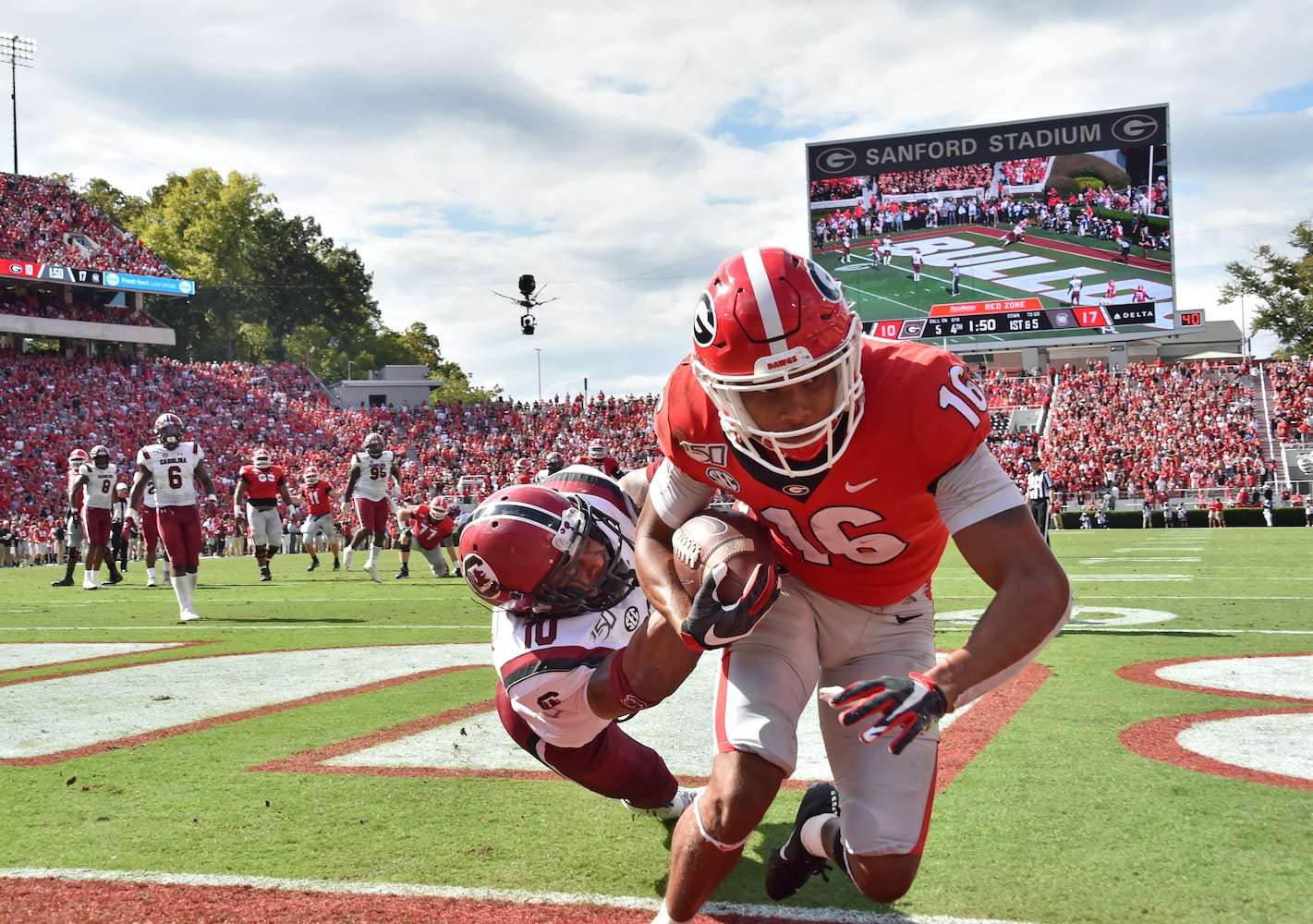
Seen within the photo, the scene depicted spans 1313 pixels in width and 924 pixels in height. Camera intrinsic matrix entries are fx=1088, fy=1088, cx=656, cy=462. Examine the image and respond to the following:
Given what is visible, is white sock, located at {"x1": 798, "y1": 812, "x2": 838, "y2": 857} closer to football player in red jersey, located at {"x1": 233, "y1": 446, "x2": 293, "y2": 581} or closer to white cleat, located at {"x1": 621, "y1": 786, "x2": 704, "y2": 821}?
white cleat, located at {"x1": 621, "y1": 786, "x2": 704, "y2": 821}

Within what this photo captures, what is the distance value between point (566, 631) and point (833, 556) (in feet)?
Answer: 3.25

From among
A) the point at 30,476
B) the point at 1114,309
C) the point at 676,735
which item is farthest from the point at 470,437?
the point at 676,735

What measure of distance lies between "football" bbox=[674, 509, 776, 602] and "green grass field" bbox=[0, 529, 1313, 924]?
0.97 metres

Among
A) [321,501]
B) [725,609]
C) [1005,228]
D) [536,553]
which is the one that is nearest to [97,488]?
[321,501]

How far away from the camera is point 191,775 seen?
431cm

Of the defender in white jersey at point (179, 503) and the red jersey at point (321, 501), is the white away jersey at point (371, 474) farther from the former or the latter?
the defender in white jersey at point (179, 503)

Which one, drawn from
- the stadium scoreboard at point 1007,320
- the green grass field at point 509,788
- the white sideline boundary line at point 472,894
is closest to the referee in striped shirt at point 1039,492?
the green grass field at point 509,788

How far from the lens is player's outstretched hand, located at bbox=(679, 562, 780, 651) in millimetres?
2613

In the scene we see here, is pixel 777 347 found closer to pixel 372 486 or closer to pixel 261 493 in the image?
pixel 372 486

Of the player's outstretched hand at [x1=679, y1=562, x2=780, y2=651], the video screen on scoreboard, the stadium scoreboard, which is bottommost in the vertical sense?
the player's outstretched hand at [x1=679, y1=562, x2=780, y2=651]

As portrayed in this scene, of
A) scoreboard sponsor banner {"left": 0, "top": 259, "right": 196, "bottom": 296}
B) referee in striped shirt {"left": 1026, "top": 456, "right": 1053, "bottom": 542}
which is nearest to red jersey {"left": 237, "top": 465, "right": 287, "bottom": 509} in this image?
referee in striped shirt {"left": 1026, "top": 456, "right": 1053, "bottom": 542}

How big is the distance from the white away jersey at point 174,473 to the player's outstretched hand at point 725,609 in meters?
8.85

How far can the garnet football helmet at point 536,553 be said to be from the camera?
140 inches

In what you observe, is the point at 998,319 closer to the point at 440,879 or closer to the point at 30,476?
the point at 30,476
